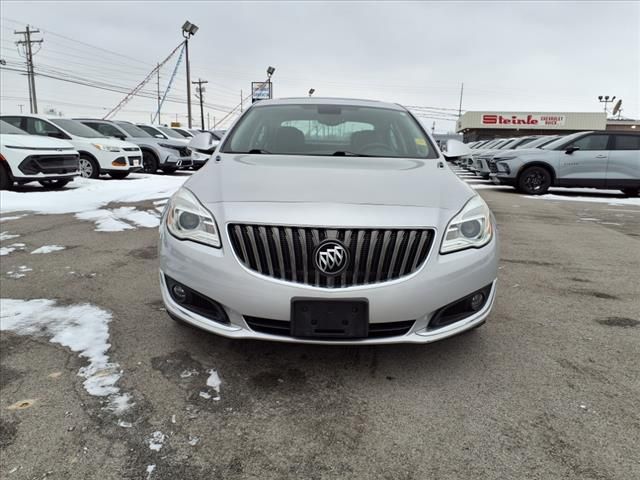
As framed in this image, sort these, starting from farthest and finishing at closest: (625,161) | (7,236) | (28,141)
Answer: (625,161)
(28,141)
(7,236)

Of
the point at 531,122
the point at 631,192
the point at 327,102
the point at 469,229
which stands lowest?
the point at 631,192

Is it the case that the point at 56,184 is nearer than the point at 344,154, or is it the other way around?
the point at 344,154

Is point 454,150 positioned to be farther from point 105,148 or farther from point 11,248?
point 105,148

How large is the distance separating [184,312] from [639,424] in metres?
2.11

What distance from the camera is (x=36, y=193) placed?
8703mm

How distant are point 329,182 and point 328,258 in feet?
1.82

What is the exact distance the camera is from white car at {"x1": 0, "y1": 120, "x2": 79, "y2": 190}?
8445mm

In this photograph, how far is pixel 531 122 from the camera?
42562 mm

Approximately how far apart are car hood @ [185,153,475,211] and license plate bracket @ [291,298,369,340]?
48 centimetres

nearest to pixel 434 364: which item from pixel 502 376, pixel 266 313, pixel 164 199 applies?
pixel 502 376

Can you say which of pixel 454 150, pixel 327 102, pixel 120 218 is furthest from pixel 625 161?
pixel 120 218

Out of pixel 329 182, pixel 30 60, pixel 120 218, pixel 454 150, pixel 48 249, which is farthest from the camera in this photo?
pixel 30 60

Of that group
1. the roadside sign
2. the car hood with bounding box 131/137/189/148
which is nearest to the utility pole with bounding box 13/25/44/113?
the roadside sign

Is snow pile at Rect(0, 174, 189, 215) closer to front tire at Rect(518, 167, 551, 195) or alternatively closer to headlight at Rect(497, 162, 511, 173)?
headlight at Rect(497, 162, 511, 173)
